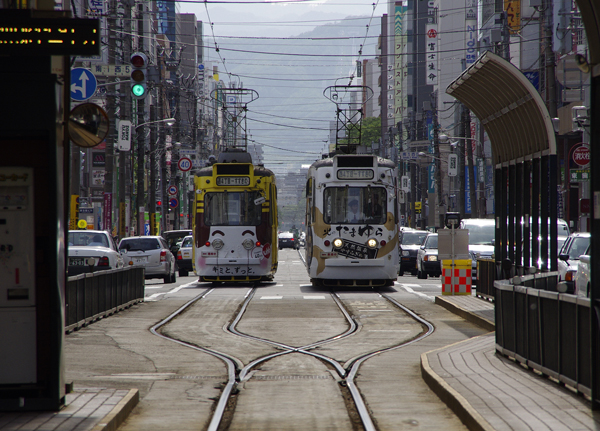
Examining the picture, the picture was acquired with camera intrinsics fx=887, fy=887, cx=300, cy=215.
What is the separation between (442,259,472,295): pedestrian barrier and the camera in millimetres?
20047

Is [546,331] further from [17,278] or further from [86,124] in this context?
[17,278]

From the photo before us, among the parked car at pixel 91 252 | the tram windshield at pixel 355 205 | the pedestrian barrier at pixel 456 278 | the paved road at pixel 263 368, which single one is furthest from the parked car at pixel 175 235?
the paved road at pixel 263 368

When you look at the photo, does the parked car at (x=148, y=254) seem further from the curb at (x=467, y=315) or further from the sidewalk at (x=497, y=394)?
the sidewalk at (x=497, y=394)

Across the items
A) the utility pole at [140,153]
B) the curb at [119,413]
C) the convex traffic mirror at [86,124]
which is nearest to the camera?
the curb at [119,413]

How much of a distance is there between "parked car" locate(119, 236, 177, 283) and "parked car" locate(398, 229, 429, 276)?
11039 millimetres

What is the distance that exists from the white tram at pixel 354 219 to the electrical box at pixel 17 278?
16316mm

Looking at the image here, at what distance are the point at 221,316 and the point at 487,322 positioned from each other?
5.27 m

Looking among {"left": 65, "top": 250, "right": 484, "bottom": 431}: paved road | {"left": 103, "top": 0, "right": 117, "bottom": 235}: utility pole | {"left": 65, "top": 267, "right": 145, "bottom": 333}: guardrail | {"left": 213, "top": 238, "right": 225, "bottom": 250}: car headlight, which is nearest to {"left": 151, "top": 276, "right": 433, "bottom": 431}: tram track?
{"left": 65, "top": 250, "right": 484, "bottom": 431}: paved road

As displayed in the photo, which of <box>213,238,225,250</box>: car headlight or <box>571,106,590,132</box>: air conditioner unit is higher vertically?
<box>571,106,590,132</box>: air conditioner unit

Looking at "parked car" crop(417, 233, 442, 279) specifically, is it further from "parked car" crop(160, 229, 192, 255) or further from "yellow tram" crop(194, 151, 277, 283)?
"parked car" crop(160, 229, 192, 255)

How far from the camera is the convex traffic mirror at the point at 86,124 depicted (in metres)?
7.52

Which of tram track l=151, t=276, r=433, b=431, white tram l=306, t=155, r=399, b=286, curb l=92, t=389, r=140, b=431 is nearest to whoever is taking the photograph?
curb l=92, t=389, r=140, b=431

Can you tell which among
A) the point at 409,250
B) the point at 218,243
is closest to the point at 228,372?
the point at 218,243

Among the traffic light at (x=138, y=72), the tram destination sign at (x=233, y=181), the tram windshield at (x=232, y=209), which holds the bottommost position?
the tram windshield at (x=232, y=209)
